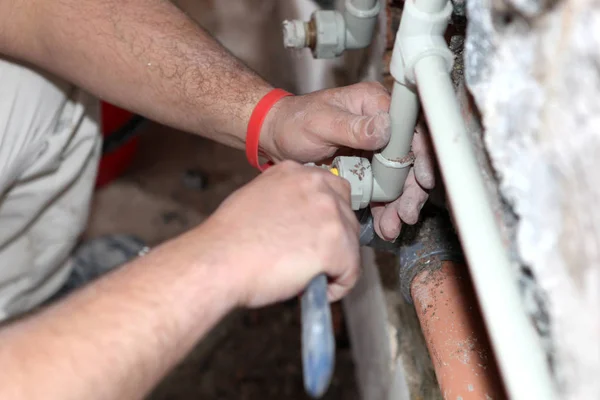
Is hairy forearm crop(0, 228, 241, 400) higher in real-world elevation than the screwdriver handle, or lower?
lower

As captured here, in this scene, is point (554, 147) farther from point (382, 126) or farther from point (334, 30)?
point (334, 30)

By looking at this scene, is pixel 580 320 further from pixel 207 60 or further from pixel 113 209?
pixel 113 209

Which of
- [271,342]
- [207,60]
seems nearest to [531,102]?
[207,60]

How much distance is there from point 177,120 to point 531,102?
0.64m

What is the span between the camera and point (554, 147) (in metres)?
0.37

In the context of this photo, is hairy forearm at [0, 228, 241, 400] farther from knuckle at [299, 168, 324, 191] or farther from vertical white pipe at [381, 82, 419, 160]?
vertical white pipe at [381, 82, 419, 160]

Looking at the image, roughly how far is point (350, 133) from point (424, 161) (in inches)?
3.4

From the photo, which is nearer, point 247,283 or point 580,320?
point 580,320

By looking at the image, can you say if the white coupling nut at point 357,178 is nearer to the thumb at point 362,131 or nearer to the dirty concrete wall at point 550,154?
the thumb at point 362,131

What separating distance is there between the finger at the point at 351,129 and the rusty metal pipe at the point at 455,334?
0.61 ft

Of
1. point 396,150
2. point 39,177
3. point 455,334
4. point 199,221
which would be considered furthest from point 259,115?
point 199,221

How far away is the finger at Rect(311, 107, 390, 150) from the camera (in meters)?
0.60

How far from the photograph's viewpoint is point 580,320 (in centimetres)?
36

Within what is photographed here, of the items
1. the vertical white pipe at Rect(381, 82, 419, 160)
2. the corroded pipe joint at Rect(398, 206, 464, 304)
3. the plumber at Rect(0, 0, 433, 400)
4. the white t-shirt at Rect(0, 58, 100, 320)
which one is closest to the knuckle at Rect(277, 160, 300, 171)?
the plumber at Rect(0, 0, 433, 400)
